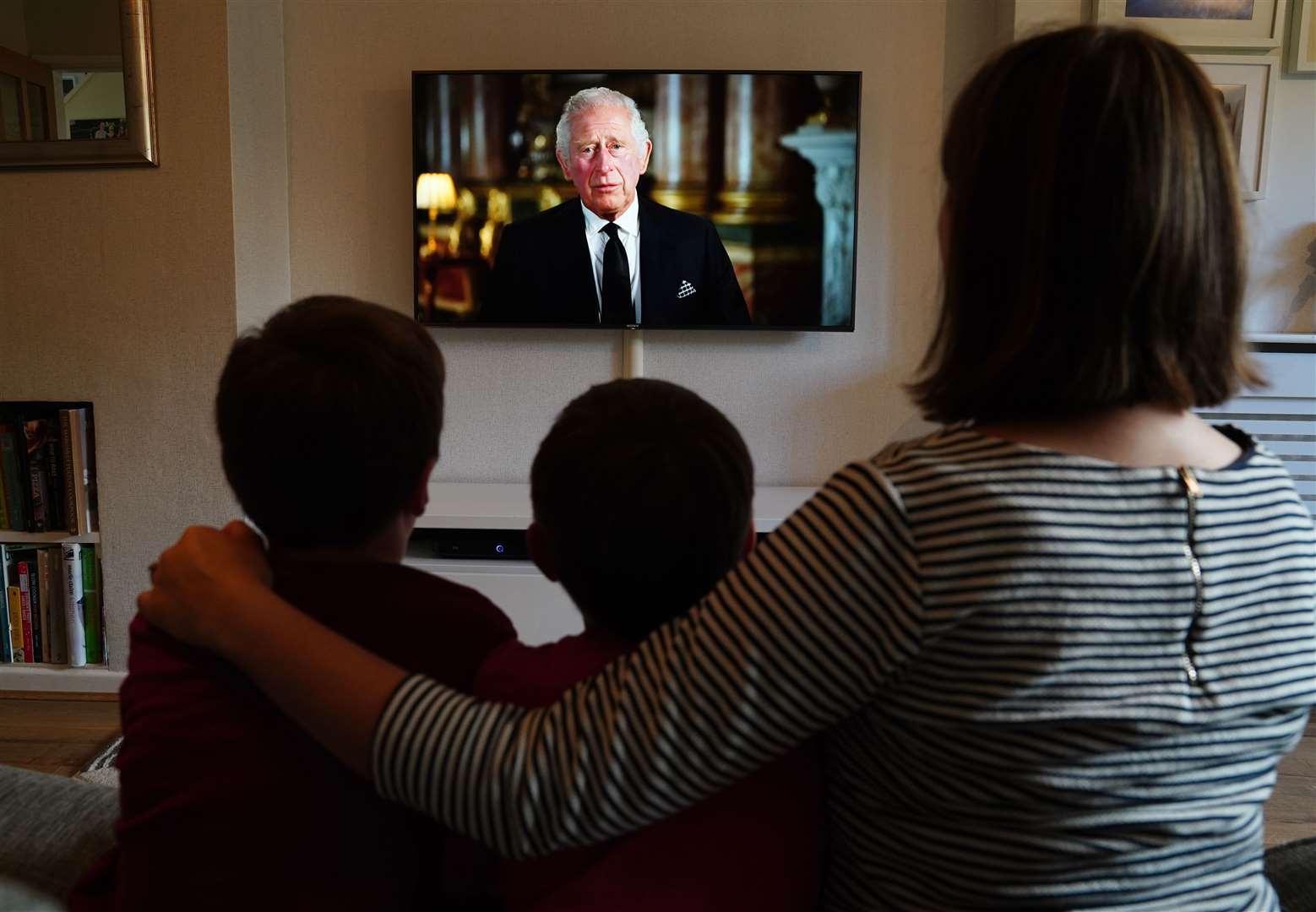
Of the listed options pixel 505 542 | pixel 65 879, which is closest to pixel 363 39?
pixel 505 542

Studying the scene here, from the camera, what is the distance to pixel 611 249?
112 inches

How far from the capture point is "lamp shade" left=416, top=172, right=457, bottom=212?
2.88m

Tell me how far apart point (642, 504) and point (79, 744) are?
2261mm

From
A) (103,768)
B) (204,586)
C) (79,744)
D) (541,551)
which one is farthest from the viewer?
(79,744)

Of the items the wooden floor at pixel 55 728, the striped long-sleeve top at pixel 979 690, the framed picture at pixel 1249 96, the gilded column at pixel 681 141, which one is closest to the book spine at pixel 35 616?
the wooden floor at pixel 55 728

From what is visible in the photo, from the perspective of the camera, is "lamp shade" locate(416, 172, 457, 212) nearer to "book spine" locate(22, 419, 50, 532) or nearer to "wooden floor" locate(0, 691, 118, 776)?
"book spine" locate(22, 419, 50, 532)

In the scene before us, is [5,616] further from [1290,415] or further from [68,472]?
[1290,415]

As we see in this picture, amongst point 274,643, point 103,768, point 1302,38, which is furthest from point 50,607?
point 1302,38

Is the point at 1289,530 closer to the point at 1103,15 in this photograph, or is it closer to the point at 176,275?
the point at 1103,15

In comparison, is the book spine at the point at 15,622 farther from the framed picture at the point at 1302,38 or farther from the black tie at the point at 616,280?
the framed picture at the point at 1302,38

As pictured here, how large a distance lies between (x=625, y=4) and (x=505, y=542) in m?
1.55

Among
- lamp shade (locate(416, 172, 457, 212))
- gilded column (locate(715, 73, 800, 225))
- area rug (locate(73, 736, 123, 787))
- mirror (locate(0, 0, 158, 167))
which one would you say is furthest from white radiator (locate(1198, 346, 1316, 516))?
mirror (locate(0, 0, 158, 167))

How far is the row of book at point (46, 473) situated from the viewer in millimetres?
2676

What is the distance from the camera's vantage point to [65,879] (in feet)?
2.88
